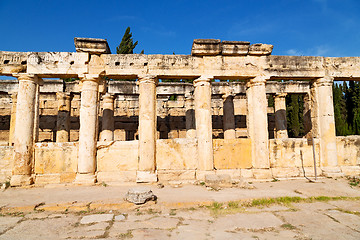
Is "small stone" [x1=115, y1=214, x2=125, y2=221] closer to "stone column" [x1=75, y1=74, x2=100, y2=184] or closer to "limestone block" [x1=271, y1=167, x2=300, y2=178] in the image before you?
"stone column" [x1=75, y1=74, x2=100, y2=184]

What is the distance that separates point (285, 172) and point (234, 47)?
526 centimetres

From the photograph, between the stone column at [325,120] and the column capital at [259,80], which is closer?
the column capital at [259,80]

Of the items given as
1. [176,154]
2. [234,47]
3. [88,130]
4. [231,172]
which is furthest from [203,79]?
[88,130]

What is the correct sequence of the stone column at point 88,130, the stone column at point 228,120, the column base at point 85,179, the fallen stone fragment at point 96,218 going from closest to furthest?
the fallen stone fragment at point 96,218
the column base at point 85,179
the stone column at point 88,130
the stone column at point 228,120

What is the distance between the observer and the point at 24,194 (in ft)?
22.2

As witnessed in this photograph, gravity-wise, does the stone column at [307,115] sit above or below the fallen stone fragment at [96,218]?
above

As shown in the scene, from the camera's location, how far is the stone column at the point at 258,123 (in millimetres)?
8711

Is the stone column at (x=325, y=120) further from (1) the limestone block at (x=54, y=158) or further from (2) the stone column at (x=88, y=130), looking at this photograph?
(1) the limestone block at (x=54, y=158)

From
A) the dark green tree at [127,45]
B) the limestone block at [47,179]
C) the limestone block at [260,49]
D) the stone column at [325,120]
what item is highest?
the dark green tree at [127,45]

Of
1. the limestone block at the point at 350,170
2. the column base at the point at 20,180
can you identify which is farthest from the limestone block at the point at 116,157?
the limestone block at the point at 350,170

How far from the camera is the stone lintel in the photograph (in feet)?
27.6

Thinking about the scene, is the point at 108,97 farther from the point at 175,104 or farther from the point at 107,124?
the point at 175,104

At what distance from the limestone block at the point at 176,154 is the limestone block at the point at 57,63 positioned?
414 cm

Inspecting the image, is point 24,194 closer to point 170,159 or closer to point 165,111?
point 170,159
